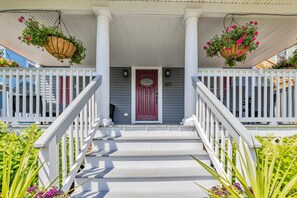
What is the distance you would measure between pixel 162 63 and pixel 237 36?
408 centimetres

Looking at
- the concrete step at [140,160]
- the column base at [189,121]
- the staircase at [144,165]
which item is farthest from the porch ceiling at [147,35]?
the concrete step at [140,160]

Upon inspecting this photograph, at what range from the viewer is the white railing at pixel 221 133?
197 centimetres

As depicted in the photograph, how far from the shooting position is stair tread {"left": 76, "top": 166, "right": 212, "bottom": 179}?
2480 mm

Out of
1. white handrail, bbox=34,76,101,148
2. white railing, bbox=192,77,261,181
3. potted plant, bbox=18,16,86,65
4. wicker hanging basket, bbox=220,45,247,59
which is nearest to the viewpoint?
white handrail, bbox=34,76,101,148

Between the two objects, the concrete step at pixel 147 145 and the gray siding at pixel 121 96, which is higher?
the gray siding at pixel 121 96

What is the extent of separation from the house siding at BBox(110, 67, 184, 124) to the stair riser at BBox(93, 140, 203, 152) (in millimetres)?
4661

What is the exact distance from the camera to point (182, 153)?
9.36 ft

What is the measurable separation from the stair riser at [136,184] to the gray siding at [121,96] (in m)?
5.33

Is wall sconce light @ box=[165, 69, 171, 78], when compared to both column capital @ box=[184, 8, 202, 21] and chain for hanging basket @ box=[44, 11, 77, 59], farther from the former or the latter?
chain for hanging basket @ box=[44, 11, 77, 59]

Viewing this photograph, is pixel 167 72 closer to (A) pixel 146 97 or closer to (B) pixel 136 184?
(A) pixel 146 97

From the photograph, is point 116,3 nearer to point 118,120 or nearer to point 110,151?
point 110,151

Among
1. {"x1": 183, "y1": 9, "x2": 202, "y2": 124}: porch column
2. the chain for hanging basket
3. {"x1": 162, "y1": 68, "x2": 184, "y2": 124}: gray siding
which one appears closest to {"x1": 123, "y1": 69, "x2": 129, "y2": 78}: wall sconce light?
{"x1": 162, "y1": 68, "x2": 184, "y2": 124}: gray siding

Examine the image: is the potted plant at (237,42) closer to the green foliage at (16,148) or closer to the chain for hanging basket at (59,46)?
the chain for hanging basket at (59,46)

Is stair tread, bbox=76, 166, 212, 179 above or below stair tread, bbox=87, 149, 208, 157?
below
